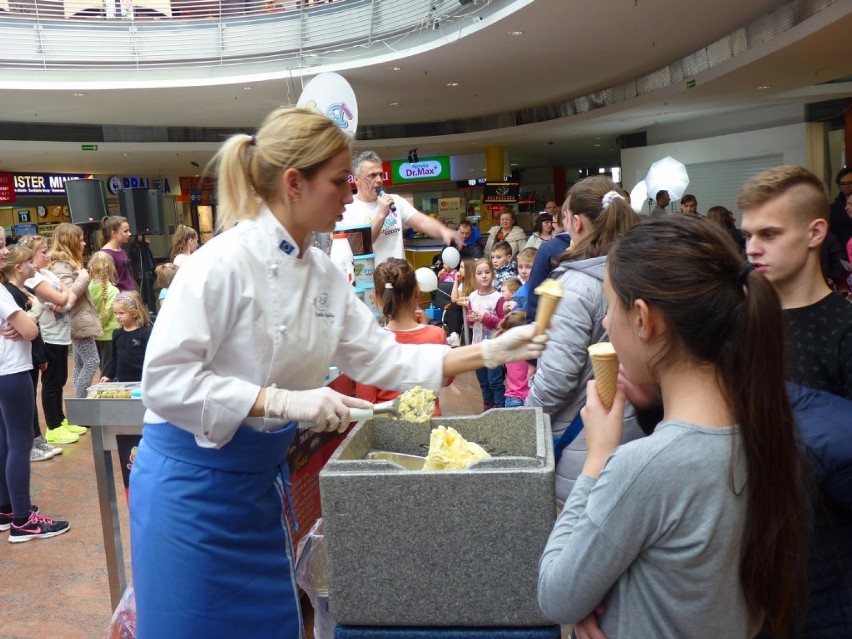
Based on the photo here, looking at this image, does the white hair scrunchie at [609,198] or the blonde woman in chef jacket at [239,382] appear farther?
the white hair scrunchie at [609,198]

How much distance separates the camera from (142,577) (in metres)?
1.83

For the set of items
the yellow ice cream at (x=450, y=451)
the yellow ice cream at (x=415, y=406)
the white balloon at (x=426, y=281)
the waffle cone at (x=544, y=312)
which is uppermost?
the white balloon at (x=426, y=281)

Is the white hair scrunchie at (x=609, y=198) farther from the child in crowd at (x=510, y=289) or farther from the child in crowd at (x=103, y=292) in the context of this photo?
the child in crowd at (x=103, y=292)

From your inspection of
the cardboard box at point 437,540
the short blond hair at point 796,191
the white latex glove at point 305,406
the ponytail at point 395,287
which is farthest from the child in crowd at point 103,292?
the short blond hair at point 796,191

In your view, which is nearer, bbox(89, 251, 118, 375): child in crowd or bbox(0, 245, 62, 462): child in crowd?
bbox(0, 245, 62, 462): child in crowd

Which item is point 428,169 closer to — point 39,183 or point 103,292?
point 39,183

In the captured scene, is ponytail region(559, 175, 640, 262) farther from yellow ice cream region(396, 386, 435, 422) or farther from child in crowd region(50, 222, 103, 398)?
child in crowd region(50, 222, 103, 398)

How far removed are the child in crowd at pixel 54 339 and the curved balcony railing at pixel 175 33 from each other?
21.0 feet

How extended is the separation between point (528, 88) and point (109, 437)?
1242 cm

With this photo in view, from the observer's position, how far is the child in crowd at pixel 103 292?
21.4ft

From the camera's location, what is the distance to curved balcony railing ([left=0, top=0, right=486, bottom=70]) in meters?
11.4

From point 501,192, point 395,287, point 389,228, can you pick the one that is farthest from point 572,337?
point 501,192

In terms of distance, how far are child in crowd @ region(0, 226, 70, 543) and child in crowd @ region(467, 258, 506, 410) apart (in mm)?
2979

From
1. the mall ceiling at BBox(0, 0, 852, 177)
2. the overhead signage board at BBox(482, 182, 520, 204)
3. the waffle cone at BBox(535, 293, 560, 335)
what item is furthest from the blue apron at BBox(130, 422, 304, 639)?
the overhead signage board at BBox(482, 182, 520, 204)
